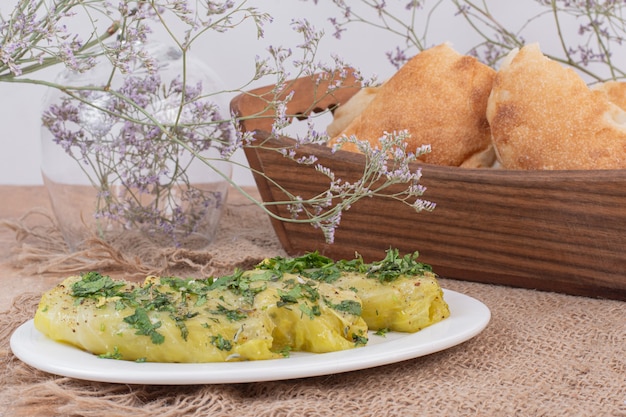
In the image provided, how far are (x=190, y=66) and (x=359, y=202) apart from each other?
0.56 m

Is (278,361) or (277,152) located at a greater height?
(277,152)

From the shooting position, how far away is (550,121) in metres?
1.52

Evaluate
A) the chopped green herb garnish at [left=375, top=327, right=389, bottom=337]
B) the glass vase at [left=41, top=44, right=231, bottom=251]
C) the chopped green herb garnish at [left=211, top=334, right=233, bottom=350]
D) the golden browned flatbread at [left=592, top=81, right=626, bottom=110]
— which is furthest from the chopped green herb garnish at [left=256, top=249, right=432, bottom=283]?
the golden browned flatbread at [left=592, top=81, right=626, bottom=110]

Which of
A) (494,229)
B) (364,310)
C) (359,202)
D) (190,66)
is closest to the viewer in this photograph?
(364,310)

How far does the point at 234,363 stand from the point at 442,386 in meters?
0.26

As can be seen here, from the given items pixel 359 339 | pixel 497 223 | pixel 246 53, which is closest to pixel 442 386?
pixel 359 339

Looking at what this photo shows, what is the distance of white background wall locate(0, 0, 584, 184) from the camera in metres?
2.88

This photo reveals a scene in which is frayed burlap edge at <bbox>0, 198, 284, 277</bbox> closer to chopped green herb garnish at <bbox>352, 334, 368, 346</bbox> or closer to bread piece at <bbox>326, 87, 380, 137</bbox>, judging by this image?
Answer: bread piece at <bbox>326, 87, 380, 137</bbox>

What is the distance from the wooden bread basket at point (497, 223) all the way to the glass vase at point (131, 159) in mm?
193

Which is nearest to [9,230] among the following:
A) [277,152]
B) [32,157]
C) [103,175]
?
[103,175]

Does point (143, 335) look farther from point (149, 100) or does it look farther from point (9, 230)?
point (9, 230)

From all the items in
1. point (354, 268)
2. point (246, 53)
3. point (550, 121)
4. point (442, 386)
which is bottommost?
point (442, 386)

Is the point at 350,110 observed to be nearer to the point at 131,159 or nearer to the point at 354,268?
the point at 131,159

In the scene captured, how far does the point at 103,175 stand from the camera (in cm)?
180
